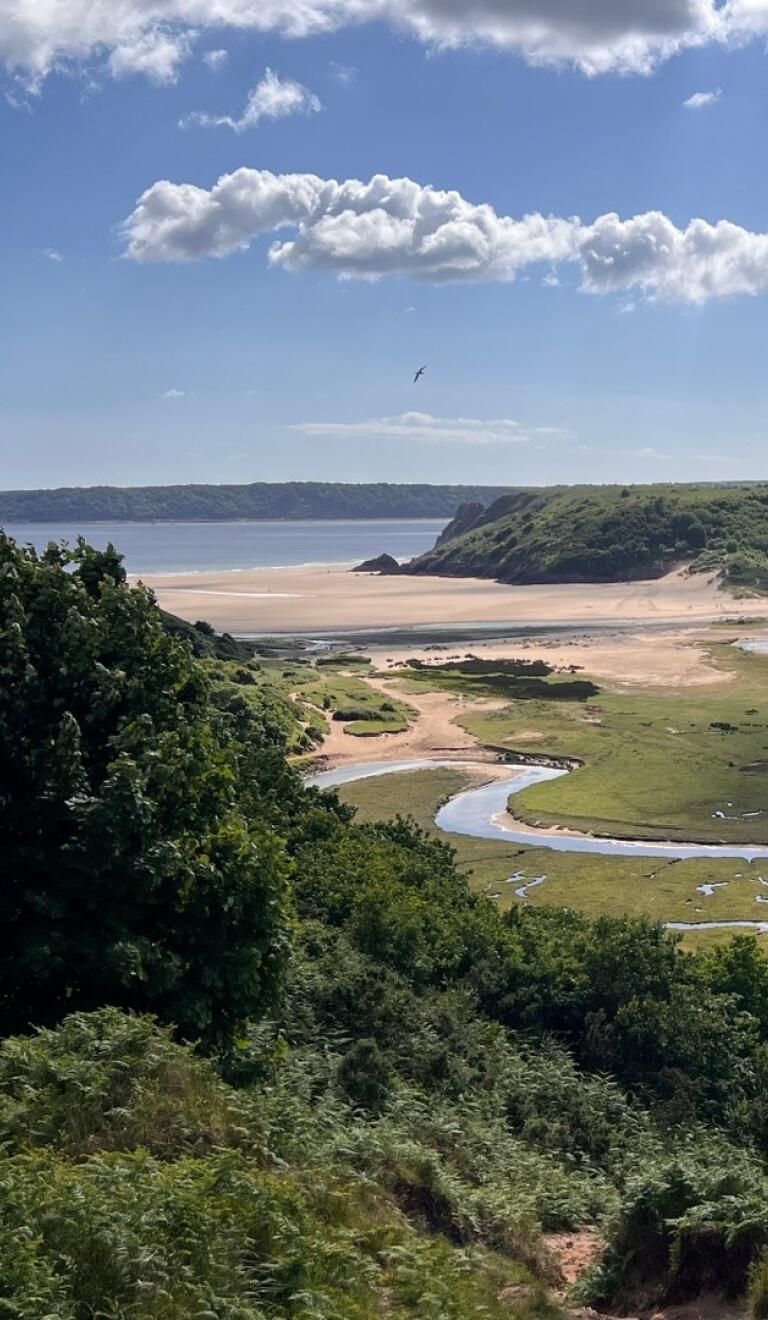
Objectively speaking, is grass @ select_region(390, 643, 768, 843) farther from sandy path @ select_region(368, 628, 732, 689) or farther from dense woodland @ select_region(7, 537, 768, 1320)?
dense woodland @ select_region(7, 537, 768, 1320)

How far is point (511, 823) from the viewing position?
62344 mm

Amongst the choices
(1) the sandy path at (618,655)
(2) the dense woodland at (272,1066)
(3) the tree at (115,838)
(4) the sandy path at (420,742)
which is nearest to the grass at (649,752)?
(4) the sandy path at (420,742)

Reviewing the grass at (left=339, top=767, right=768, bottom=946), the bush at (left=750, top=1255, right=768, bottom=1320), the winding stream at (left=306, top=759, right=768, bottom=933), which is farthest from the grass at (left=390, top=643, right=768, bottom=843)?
the bush at (left=750, top=1255, right=768, bottom=1320)

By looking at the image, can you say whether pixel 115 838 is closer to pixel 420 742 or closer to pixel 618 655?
pixel 420 742

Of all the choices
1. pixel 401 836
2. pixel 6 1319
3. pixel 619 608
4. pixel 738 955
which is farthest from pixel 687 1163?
pixel 619 608

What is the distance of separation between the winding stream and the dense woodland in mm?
19536

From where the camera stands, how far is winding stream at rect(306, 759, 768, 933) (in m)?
55.8

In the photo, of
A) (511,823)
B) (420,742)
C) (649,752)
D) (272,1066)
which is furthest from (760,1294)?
(420,742)

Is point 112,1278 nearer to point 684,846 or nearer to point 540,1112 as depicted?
point 540,1112

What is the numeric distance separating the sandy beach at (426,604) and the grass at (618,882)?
9178 cm

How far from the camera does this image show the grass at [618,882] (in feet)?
153

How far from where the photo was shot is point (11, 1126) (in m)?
12.1

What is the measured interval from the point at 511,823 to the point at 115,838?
4712 cm

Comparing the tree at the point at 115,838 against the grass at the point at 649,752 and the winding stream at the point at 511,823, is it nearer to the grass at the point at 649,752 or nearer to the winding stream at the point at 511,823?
the winding stream at the point at 511,823
